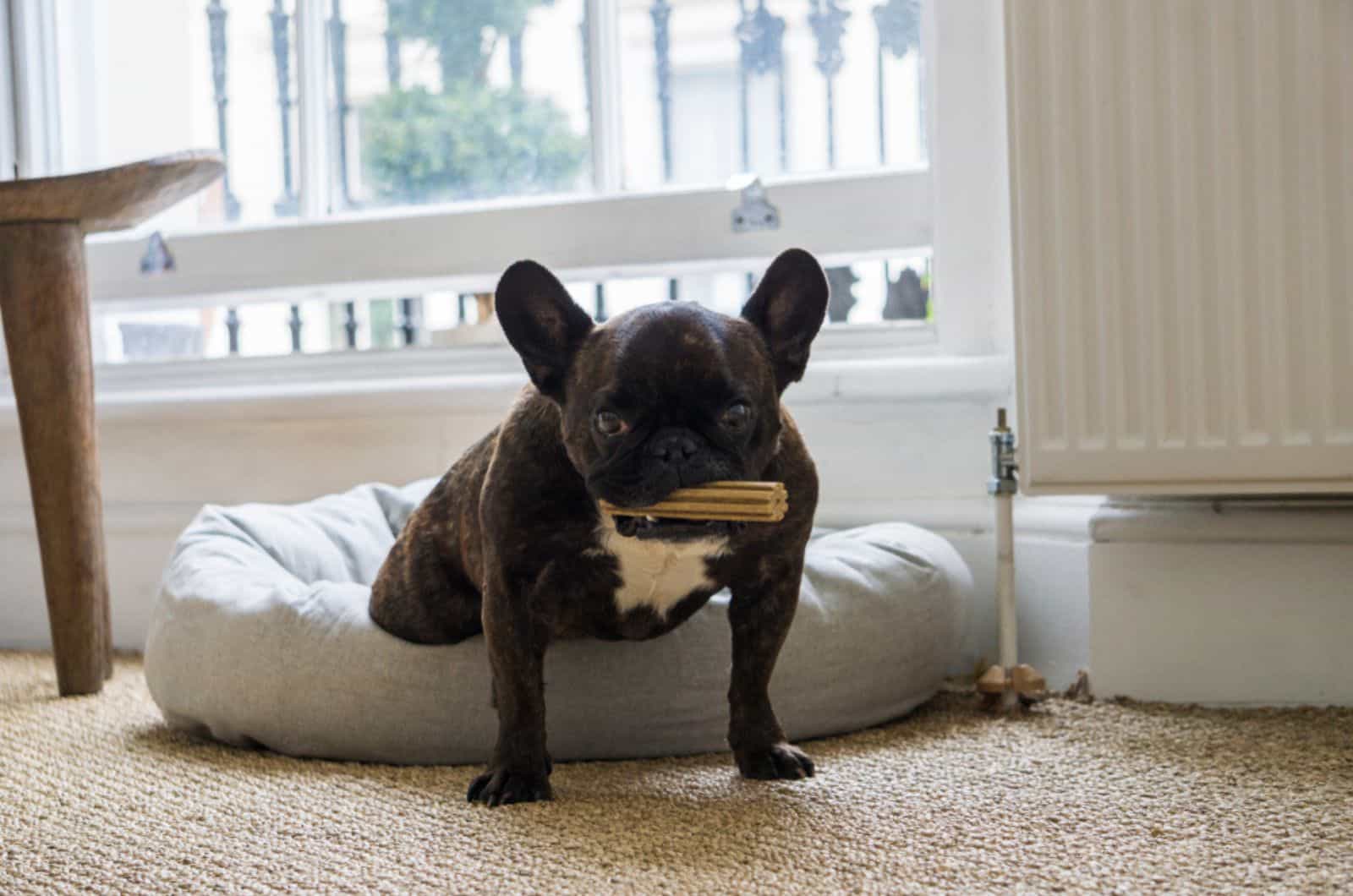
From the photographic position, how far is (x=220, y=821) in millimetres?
1521

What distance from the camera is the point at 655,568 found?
166 centimetres

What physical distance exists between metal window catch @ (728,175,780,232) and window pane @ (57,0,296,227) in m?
1.08

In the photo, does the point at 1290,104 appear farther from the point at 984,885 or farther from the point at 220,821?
the point at 220,821

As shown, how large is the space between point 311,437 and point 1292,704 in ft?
6.32

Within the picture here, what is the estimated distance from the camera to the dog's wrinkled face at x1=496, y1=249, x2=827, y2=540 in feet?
4.85

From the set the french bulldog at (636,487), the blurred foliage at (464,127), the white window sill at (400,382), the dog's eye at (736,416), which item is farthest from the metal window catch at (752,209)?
the dog's eye at (736,416)

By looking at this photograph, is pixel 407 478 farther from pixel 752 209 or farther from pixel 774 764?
pixel 774 764

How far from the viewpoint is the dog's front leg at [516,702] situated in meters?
1.60

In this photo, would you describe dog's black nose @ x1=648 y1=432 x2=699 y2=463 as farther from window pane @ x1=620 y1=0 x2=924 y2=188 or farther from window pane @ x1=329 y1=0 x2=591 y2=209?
window pane @ x1=329 y1=0 x2=591 y2=209

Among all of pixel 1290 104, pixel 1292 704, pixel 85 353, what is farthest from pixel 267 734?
pixel 1290 104

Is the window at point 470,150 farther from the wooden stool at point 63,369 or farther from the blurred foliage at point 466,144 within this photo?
the wooden stool at point 63,369

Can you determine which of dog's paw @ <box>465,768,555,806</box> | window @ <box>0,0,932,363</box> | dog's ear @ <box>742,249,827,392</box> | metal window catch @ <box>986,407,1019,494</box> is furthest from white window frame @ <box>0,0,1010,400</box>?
dog's paw @ <box>465,768,555,806</box>

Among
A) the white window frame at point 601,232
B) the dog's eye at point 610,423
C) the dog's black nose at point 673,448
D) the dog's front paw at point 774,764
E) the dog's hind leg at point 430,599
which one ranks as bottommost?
the dog's front paw at point 774,764

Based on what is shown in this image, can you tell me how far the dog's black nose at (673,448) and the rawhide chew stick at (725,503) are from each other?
0.11ft
